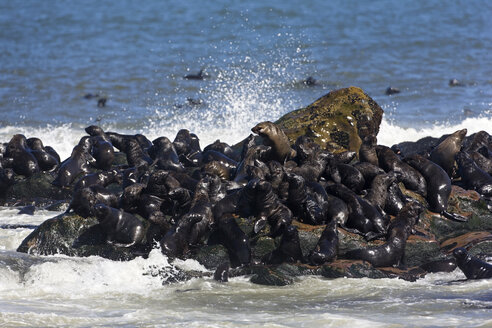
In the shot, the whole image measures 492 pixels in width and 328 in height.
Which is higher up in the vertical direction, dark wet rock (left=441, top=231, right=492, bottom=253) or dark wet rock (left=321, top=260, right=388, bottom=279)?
dark wet rock (left=441, top=231, right=492, bottom=253)

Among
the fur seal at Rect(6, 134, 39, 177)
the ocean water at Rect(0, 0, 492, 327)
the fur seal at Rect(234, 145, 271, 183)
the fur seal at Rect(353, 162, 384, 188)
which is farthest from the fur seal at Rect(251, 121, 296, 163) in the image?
the fur seal at Rect(6, 134, 39, 177)

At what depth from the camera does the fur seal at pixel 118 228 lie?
32.7ft

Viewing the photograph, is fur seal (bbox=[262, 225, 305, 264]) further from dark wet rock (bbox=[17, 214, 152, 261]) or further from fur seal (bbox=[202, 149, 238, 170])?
fur seal (bbox=[202, 149, 238, 170])

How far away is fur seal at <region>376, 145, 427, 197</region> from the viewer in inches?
456

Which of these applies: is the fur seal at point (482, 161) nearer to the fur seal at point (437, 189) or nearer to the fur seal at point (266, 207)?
the fur seal at point (437, 189)

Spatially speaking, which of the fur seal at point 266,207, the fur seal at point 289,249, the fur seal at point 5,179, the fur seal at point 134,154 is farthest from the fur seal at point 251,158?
the fur seal at point 5,179

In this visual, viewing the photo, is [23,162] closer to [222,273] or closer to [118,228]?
[118,228]

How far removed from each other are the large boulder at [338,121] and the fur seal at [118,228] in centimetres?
499

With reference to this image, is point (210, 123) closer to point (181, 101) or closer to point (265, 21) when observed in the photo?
point (181, 101)

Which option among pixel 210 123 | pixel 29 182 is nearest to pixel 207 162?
pixel 29 182

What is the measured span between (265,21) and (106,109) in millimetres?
17290

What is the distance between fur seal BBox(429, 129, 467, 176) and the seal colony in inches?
0.9

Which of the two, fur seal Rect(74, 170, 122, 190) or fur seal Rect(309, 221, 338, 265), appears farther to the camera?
fur seal Rect(74, 170, 122, 190)

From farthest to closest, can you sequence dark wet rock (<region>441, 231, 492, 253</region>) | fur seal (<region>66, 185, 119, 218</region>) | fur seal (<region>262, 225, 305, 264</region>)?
fur seal (<region>66, 185, 119, 218</region>)
dark wet rock (<region>441, 231, 492, 253</region>)
fur seal (<region>262, 225, 305, 264</region>)
